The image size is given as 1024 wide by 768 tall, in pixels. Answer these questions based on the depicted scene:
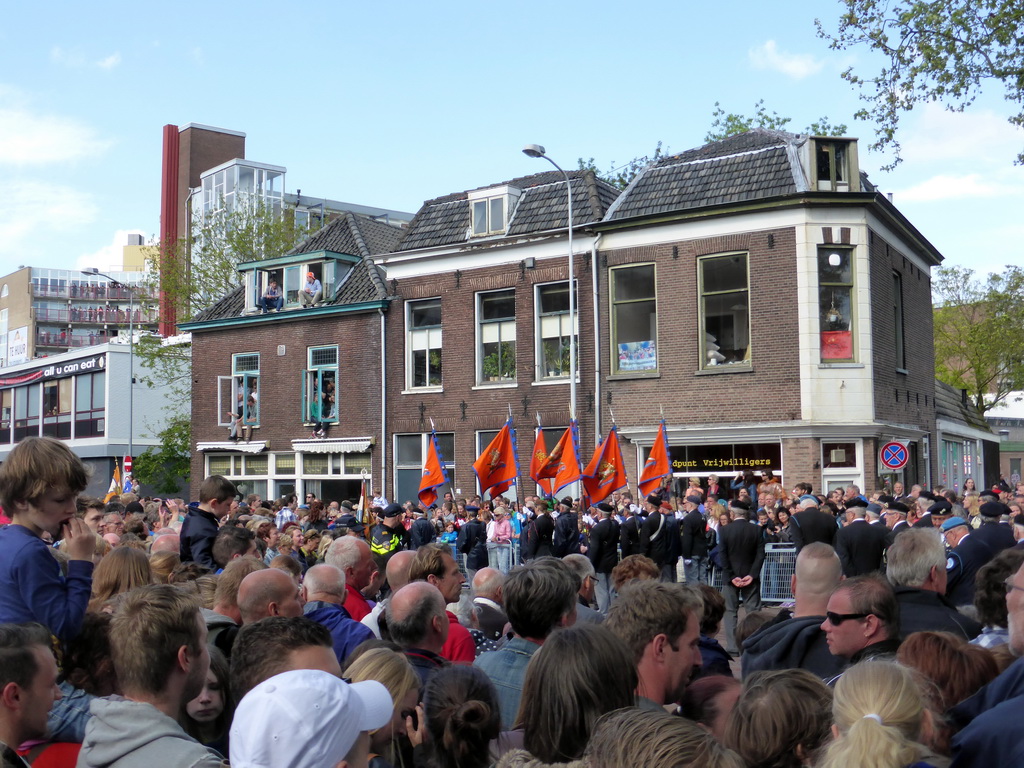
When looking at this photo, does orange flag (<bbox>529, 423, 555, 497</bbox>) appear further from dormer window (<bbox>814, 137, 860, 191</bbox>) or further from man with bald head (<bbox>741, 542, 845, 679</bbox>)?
man with bald head (<bbox>741, 542, 845, 679</bbox>)

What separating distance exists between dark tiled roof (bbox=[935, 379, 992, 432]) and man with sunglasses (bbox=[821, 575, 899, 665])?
25.5 m

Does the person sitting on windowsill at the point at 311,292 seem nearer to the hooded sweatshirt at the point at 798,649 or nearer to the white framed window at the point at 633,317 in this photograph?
the white framed window at the point at 633,317

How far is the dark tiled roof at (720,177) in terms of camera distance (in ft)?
73.5

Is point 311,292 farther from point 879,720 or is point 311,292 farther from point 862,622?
point 879,720

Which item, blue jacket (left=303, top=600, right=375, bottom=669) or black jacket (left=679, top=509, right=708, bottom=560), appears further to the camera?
black jacket (left=679, top=509, right=708, bottom=560)

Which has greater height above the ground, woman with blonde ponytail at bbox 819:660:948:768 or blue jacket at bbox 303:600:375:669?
woman with blonde ponytail at bbox 819:660:948:768

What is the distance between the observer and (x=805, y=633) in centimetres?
474

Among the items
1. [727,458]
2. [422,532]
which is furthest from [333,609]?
[727,458]

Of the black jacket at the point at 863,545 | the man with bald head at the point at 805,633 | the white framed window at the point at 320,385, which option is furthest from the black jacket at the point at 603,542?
the white framed window at the point at 320,385

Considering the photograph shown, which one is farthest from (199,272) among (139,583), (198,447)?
(139,583)

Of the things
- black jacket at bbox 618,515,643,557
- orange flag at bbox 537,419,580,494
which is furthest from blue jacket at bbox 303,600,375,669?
orange flag at bbox 537,419,580,494

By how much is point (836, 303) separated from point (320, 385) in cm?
1428

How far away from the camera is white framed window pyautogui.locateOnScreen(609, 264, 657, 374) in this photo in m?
23.7

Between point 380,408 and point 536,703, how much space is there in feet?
80.5
